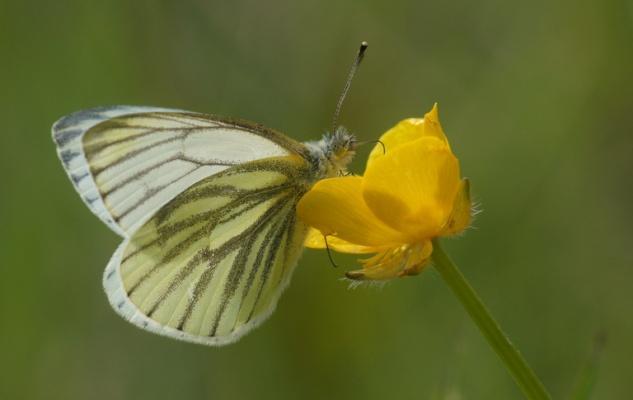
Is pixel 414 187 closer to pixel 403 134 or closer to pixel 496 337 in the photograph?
pixel 403 134

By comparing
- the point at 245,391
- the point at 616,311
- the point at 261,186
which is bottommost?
the point at 245,391

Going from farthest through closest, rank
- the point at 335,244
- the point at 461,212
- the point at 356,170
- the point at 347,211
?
the point at 356,170
the point at 335,244
the point at 347,211
the point at 461,212

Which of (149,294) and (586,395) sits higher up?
(586,395)

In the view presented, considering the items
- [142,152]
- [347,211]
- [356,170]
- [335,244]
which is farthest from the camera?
[356,170]

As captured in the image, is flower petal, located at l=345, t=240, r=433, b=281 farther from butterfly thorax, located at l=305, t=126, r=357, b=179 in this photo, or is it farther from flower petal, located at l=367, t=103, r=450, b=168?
butterfly thorax, located at l=305, t=126, r=357, b=179

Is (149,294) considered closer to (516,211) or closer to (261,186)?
(261,186)

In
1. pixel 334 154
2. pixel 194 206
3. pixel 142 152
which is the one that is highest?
pixel 334 154

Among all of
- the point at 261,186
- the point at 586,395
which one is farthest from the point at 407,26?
the point at 586,395

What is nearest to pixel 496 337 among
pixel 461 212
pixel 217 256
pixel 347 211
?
pixel 461 212
